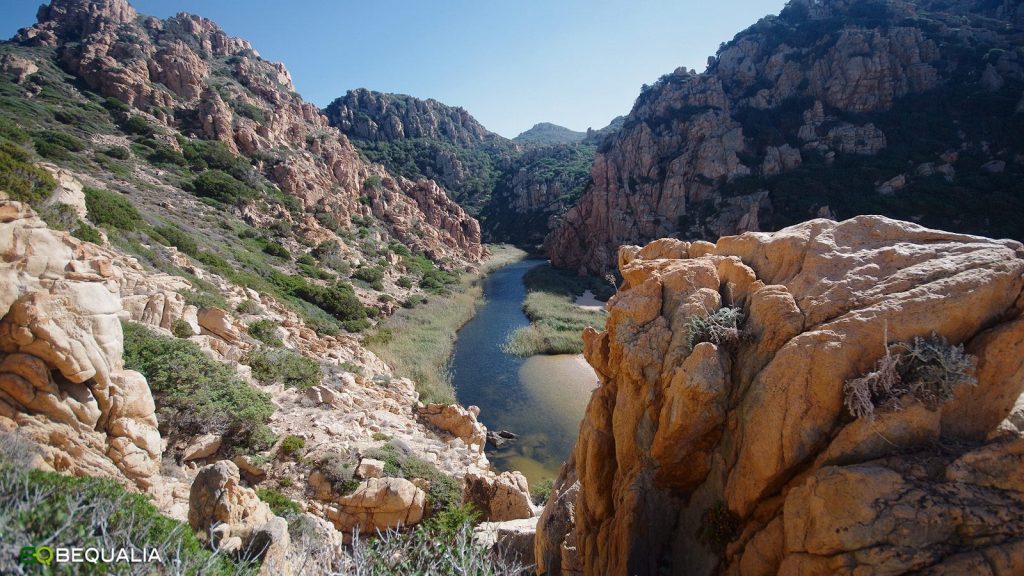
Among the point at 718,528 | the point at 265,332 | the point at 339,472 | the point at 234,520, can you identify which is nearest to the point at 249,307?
the point at 265,332

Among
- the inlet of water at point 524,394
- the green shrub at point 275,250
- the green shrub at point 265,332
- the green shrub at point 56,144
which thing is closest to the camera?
the green shrub at point 265,332

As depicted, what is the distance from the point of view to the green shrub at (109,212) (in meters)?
18.2

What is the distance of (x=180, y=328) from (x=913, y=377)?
1676 centimetres

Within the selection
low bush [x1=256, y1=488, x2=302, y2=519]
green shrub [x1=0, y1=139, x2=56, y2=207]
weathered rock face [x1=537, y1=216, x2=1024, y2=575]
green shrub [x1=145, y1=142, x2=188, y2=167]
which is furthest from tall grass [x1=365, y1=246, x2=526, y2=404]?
green shrub [x1=145, y1=142, x2=188, y2=167]

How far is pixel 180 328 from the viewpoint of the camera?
1294 cm

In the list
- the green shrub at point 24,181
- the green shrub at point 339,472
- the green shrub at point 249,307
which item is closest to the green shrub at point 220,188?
the green shrub at point 249,307

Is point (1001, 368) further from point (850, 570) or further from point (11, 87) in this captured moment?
point (11, 87)

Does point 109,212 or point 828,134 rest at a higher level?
point 109,212

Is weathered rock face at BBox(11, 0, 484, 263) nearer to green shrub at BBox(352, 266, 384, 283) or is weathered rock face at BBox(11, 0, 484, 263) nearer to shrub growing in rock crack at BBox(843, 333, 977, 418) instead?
green shrub at BBox(352, 266, 384, 283)

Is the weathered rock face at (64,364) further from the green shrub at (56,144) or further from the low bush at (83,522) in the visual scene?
the green shrub at (56,144)

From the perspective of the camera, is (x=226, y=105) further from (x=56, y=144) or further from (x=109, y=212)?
(x=109, y=212)

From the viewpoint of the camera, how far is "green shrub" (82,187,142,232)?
59.8ft

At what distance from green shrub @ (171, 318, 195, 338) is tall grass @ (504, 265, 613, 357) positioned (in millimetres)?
13748

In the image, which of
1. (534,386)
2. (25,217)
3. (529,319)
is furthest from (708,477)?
(529,319)
